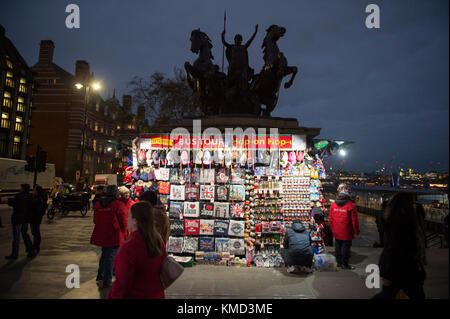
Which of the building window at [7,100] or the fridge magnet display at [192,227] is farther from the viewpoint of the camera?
the building window at [7,100]

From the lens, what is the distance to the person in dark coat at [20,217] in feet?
23.8

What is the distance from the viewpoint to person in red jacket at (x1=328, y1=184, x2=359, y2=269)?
22.4 ft

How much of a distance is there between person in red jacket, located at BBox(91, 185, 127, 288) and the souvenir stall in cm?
196

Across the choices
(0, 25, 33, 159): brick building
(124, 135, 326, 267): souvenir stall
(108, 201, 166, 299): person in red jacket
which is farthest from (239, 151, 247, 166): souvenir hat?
(0, 25, 33, 159): brick building

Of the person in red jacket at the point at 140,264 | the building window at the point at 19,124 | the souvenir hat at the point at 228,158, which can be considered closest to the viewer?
the person in red jacket at the point at 140,264

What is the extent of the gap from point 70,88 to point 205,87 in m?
41.1

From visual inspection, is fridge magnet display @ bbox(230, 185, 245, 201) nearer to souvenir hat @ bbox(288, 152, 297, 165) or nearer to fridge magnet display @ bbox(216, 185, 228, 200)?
fridge magnet display @ bbox(216, 185, 228, 200)

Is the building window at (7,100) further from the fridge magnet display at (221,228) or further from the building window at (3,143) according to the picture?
the fridge magnet display at (221,228)

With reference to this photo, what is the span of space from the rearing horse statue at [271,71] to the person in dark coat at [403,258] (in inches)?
280

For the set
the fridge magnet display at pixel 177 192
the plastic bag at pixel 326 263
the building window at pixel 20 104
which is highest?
the building window at pixel 20 104

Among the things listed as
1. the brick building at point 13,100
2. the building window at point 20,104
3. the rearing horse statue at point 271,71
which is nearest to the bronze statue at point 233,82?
the rearing horse statue at point 271,71

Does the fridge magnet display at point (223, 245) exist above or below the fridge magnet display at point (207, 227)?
below
